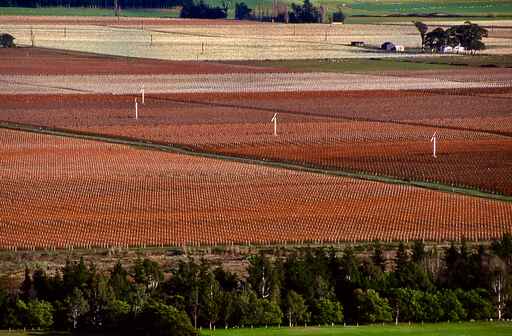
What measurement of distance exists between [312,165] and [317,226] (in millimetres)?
8261

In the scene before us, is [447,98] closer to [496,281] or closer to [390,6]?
[496,281]

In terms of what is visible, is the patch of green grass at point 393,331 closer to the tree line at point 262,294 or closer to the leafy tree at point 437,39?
the tree line at point 262,294

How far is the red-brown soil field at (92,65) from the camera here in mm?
65562

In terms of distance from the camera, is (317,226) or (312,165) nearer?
(317,226)

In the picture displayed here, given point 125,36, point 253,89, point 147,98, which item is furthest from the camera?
point 125,36

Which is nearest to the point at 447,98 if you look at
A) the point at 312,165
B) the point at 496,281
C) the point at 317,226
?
the point at 312,165

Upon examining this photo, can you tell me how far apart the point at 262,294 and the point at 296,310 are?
0.74 metres

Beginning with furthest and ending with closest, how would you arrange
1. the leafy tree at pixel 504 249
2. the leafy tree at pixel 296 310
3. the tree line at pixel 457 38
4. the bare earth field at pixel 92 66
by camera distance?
1. the tree line at pixel 457 38
2. the bare earth field at pixel 92 66
3. the leafy tree at pixel 504 249
4. the leafy tree at pixel 296 310

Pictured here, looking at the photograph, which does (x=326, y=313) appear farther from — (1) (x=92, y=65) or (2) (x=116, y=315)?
(1) (x=92, y=65)

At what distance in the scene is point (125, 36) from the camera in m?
89.6

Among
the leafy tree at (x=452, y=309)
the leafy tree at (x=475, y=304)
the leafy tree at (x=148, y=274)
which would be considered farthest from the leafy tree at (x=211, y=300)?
the leafy tree at (x=475, y=304)

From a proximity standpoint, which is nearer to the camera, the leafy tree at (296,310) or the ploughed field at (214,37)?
the leafy tree at (296,310)

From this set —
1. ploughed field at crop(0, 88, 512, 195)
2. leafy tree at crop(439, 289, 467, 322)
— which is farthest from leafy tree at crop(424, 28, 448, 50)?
leafy tree at crop(439, 289, 467, 322)

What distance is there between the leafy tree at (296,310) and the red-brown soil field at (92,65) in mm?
42568
